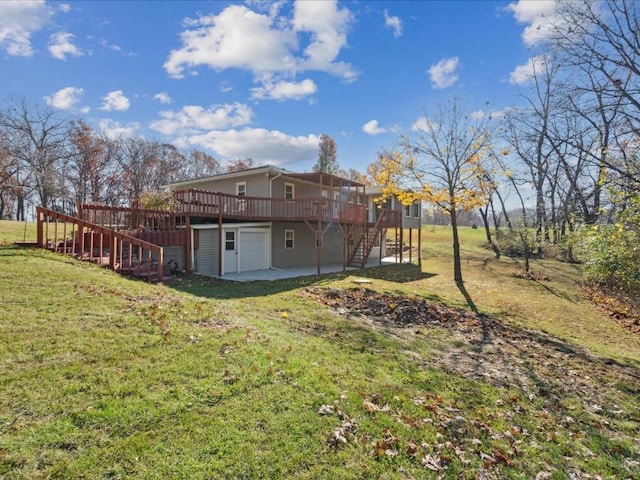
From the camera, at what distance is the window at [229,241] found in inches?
627

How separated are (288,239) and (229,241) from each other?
161 inches

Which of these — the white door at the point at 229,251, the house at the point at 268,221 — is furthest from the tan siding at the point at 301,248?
the white door at the point at 229,251

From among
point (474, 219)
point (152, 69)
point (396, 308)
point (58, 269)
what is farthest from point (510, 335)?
point (474, 219)

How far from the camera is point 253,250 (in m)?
17.2

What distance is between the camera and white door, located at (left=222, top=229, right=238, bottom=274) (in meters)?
15.7

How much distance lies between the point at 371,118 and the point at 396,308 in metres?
17.8

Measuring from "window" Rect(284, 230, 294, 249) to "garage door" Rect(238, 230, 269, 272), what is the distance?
1.46 m

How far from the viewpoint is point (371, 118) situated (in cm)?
2389

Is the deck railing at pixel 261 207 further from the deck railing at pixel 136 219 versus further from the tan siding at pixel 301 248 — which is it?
the tan siding at pixel 301 248

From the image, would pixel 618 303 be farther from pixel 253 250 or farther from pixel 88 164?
pixel 88 164

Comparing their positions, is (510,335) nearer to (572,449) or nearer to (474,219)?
(572,449)

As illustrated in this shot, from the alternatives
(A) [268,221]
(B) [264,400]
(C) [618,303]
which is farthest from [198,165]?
(B) [264,400]

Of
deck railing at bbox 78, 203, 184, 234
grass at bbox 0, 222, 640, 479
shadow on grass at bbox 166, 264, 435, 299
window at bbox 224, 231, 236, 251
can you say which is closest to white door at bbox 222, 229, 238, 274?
window at bbox 224, 231, 236, 251

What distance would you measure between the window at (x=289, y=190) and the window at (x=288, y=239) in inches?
81.2
